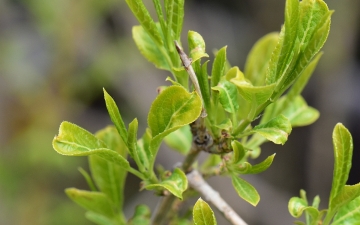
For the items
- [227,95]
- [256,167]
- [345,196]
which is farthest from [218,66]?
[345,196]

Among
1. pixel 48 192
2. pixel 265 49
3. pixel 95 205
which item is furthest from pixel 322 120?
pixel 95 205

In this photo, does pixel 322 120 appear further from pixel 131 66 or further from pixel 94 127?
pixel 94 127

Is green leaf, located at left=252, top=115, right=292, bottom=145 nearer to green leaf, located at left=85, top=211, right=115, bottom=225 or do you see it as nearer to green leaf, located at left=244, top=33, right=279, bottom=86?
green leaf, located at left=244, top=33, right=279, bottom=86

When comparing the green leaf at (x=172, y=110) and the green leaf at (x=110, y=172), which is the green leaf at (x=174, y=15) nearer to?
the green leaf at (x=172, y=110)

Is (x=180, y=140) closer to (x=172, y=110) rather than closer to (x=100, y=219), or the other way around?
(x=100, y=219)

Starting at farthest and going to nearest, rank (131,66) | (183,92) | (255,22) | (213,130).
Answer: (255,22)
(131,66)
(213,130)
(183,92)

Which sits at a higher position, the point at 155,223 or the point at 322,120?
the point at 155,223
